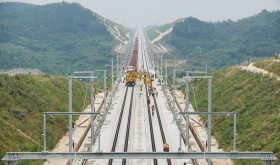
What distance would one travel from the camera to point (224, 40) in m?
138

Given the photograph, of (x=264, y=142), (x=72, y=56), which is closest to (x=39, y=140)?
(x=264, y=142)

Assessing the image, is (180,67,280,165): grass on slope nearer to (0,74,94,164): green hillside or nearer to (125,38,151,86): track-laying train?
(125,38,151,86): track-laying train

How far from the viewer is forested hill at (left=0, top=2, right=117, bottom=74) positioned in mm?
94125

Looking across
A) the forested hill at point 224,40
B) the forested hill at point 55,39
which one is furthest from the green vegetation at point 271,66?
the forested hill at point 55,39

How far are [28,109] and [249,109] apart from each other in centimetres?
1903

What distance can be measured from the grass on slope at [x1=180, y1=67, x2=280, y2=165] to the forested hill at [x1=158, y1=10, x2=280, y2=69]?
51.7m

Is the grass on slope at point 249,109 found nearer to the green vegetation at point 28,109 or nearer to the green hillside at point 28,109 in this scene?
the green vegetation at point 28,109

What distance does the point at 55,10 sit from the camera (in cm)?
15400

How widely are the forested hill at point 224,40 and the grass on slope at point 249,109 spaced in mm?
51721

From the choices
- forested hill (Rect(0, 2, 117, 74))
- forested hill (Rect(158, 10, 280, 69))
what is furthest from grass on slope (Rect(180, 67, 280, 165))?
forested hill (Rect(0, 2, 117, 74))

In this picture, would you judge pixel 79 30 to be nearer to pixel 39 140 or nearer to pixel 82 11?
pixel 82 11

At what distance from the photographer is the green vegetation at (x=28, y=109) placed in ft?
83.5

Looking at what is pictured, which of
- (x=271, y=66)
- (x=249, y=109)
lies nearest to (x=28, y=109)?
(x=249, y=109)

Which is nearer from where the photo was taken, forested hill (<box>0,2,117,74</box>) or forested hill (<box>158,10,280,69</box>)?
forested hill (<box>0,2,117,74</box>)
